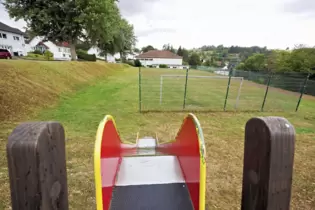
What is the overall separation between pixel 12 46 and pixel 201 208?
51.8 m

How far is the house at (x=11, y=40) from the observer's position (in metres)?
38.0

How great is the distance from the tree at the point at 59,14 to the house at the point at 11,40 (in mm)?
22838

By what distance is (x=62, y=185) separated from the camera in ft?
3.23

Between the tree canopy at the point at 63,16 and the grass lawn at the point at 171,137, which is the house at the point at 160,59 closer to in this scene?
the tree canopy at the point at 63,16

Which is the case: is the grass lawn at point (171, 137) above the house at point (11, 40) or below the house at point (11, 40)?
below

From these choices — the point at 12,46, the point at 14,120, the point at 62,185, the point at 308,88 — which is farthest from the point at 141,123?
the point at 12,46

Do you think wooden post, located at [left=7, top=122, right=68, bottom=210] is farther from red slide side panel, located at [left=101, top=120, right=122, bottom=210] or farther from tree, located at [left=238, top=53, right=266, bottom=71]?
tree, located at [left=238, top=53, right=266, bottom=71]

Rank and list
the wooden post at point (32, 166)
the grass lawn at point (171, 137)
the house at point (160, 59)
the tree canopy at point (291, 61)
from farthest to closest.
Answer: the house at point (160, 59) → the tree canopy at point (291, 61) → the grass lawn at point (171, 137) → the wooden post at point (32, 166)

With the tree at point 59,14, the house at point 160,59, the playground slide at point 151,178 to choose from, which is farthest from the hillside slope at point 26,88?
the house at point 160,59

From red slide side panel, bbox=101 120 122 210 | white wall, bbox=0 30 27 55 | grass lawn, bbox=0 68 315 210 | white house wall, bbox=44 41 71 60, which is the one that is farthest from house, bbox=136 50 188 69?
red slide side panel, bbox=101 120 122 210

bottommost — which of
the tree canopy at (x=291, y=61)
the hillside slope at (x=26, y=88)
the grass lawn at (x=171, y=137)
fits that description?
the grass lawn at (x=171, y=137)

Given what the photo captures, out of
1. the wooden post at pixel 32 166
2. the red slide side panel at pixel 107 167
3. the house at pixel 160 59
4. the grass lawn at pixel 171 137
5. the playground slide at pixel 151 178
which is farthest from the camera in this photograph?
the house at pixel 160 59

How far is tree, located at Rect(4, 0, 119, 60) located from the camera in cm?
2014

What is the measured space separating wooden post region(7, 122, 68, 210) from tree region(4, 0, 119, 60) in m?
22.5
